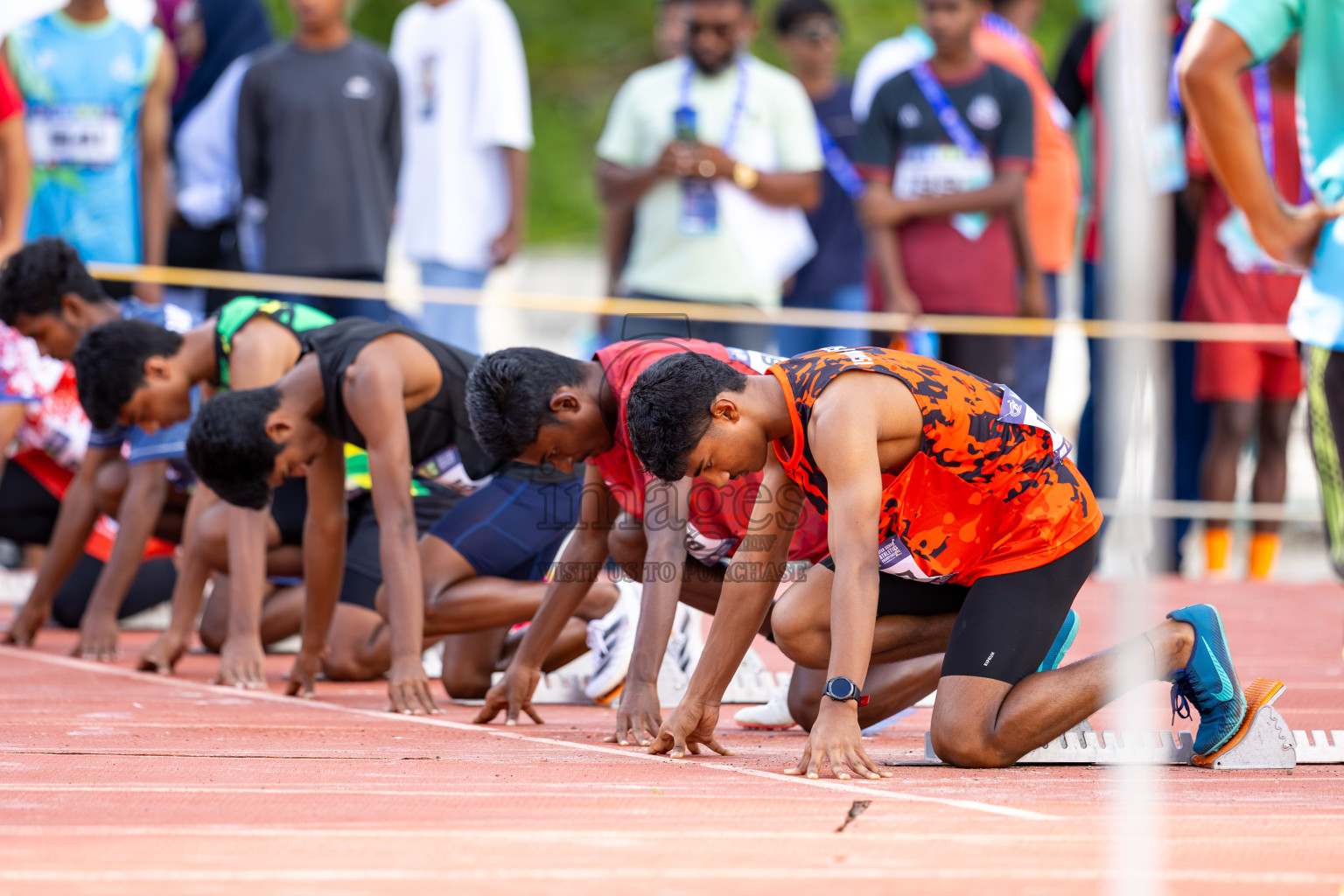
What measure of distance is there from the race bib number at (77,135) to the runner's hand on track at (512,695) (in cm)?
393

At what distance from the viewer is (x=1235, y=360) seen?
313 inches

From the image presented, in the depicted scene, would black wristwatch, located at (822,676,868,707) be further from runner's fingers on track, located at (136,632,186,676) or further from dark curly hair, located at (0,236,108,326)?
dark curly hair, located at (0,236,108,326)

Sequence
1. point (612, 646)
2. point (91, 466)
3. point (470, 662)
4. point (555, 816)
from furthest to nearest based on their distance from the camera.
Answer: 1. point (91, 466)
2. point (470, 662)
3. point (612, 646)
4. point (555, 816)

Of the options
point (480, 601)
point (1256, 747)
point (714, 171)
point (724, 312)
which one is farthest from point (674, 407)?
point (714, 171)

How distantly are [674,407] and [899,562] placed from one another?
703 millimetres

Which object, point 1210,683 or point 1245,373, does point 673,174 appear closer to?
point 1245,373

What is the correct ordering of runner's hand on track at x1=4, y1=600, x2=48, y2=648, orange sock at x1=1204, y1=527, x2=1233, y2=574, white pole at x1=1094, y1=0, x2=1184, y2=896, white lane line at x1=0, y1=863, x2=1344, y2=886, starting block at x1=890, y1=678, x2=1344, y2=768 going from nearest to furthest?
white pole at x1=1094, y1=0, x2=1184, y2=896 < white lane line at x1=0, y1=863, x2=1344, y2=886 < starting block at x1=890, y1=678, x2=1344, y2=768 < runner's hand on track at x1=4, y1=600, x2=48, y2=648 < orange sock at x1=1204, y1=527, x2=1233, y2=574

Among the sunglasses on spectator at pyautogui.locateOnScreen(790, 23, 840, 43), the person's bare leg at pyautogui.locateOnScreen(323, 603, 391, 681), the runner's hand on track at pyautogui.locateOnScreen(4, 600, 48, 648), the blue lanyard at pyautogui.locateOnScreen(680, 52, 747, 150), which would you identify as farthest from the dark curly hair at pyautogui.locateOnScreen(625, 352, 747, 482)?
the sunglasses on spectator at pyautogui.locateOnScreen(790, 23, 840, 43)

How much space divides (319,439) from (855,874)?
109 inches

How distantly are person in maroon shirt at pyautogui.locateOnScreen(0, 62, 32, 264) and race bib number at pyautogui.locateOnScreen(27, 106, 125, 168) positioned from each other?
0.41 metres

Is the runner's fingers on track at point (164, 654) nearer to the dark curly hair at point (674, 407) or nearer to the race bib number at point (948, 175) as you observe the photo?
the dark curly hair at point (674, 407)

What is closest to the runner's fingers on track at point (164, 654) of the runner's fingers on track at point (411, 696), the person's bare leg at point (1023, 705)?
the runner's fingers on track at point (411, 696)

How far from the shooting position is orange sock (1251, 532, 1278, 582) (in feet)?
27.4

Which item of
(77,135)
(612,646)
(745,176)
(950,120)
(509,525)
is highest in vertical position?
(950,120)
